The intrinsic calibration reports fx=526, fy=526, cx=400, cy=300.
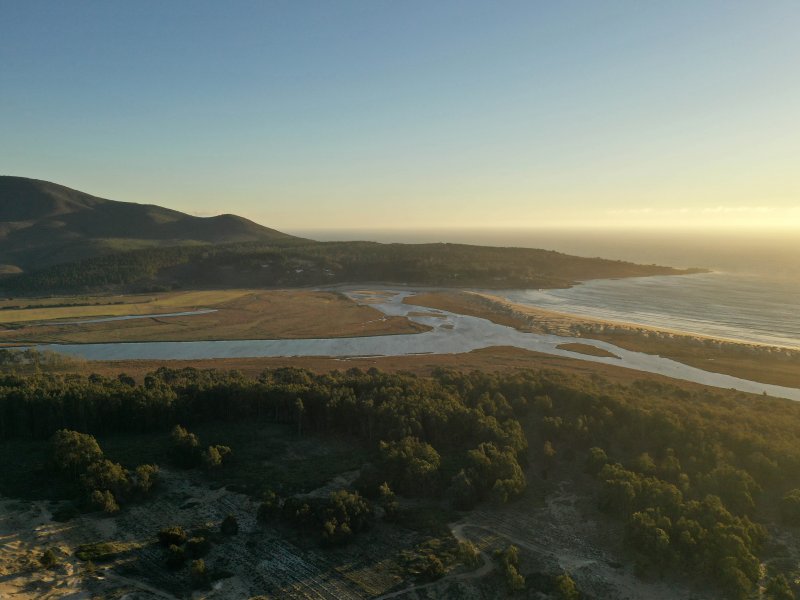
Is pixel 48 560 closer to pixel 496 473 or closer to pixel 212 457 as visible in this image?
pixel 212 457

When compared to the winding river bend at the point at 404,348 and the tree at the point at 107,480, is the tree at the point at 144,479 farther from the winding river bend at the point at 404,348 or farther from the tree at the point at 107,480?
the winding river bend at the point at 404,348

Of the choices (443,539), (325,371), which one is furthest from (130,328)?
(443,539)

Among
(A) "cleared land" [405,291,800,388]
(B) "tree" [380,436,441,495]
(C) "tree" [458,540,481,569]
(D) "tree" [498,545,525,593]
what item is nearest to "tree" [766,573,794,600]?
(D) "tree" [498,545,525,593]

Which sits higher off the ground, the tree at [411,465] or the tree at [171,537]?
the tree at [411,465]

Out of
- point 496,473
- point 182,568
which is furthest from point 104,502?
point 496,473

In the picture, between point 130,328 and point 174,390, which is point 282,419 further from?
point 130,328

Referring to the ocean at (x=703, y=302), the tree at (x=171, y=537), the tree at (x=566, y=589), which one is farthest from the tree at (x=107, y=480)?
the ocean at (x=703, y=302)
